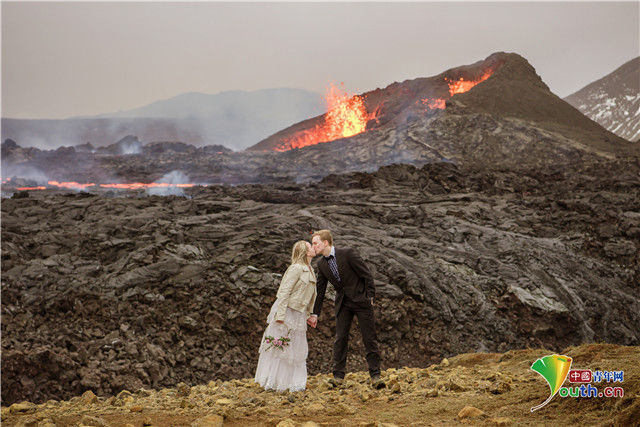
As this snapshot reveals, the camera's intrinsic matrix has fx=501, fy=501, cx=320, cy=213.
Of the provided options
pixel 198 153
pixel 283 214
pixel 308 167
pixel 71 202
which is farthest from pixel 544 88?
pixel 71 202

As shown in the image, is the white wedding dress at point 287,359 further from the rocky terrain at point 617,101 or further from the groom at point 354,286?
the rocky terrain at point 617,101

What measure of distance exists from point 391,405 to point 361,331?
1.60 m

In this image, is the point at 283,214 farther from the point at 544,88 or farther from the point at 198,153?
the point at 544,88

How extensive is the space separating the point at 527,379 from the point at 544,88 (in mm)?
70272

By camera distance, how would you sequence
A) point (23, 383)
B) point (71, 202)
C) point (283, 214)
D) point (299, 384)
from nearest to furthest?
1. point (299, 384)
2. point (23, 383)
3. point (283, 214)
4. point (71, 202)

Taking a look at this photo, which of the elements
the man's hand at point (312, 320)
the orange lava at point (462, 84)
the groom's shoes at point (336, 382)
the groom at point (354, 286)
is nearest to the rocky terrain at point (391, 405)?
the groom's shoes at point (336, 382)

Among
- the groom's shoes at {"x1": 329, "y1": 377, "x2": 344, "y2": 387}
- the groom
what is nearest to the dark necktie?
the groom

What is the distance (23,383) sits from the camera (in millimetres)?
10102

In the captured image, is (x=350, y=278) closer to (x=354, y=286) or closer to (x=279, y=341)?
(x=354, y=286)

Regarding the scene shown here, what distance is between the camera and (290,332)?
702 centimetres

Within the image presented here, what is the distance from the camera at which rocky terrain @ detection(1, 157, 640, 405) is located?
11.6 meters

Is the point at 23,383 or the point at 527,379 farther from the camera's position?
the point at 23,383

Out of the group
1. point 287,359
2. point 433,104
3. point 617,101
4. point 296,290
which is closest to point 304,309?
point 296,290

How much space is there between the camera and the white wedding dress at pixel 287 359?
273 inches
